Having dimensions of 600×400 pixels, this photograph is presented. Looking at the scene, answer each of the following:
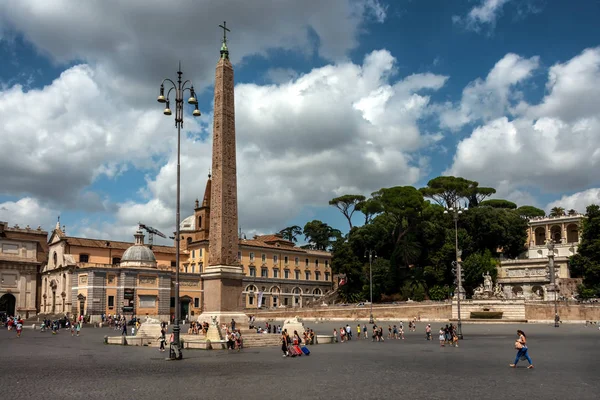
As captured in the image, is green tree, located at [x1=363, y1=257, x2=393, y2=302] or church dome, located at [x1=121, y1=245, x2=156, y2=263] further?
green tree, located at [x1=363, y1=257, x2=393, y2=302]

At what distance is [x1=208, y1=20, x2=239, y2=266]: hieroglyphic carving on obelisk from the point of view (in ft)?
87.0

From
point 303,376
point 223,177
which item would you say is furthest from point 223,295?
point 303,376

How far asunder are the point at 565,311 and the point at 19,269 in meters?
55.4

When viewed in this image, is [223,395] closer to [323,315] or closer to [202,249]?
[323,315]

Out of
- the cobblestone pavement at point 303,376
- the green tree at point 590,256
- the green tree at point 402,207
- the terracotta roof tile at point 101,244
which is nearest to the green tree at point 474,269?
the green tree at point 402,207

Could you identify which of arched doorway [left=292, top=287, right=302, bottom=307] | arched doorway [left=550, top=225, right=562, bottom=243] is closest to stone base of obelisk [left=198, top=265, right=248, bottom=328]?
arched doorway [left=292, top=287, right=302, bottom=307]

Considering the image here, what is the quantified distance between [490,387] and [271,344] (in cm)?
1590

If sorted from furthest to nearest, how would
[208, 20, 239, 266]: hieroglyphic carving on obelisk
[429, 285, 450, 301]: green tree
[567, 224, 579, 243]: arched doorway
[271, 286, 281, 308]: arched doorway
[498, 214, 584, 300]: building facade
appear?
[567, 224, 579, 243]: arched doorway < [271, 286, 281, 308]: arched doorway < [498, 214, 584, 300]: building facade < [429, 285, 450, 301]: green tree < [208, 20, 239, 266]: hieroglyphic carving on obelisk

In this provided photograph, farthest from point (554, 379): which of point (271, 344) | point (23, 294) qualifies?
point (23, 294)

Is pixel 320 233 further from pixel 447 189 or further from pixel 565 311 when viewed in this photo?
pixel 565 311

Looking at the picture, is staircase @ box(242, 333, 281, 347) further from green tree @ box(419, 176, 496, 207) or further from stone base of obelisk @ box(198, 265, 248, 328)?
green tree @ box(419, 176, 496, 207)

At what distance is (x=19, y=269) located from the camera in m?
64.7

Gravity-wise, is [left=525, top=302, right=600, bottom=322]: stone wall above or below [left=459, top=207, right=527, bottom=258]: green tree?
below

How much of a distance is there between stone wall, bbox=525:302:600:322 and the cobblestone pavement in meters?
31.2
